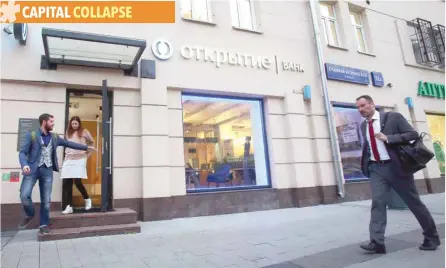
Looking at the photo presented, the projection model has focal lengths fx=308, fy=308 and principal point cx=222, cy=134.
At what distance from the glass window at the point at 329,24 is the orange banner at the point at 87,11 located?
5.29 metres

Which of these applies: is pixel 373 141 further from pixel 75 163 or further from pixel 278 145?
pixel 75 163

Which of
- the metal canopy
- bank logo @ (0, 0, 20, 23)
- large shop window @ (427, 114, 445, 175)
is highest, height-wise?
bank logo @ (0, 0, 20, 23)

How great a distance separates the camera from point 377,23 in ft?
36.5

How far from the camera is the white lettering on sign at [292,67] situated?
8.68m

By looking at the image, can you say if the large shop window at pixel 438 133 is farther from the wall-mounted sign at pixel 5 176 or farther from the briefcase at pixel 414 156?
the wall-mounted sign at pixel 5 176

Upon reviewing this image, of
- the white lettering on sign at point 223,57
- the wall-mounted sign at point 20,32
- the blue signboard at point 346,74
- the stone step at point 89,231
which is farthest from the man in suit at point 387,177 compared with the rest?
the wall-mounted sign at point 20,32

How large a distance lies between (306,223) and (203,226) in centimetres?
190

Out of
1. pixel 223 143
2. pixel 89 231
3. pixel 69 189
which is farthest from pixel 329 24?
pixel 89 231

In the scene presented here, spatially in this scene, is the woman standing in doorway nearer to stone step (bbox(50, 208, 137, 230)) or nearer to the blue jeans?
stone step (bbox(50, 208, 137, 230))

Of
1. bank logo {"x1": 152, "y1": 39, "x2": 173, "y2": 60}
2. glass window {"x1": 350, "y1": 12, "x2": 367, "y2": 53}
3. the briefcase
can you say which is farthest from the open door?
glass window {"x1": 350, "y1": 12, "x2": 367, "y2": 53}

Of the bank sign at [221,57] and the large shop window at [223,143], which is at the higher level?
the bank sign at [221,57]

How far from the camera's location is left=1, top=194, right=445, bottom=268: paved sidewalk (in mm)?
3355

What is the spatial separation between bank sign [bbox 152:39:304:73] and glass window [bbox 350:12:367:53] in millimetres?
3334

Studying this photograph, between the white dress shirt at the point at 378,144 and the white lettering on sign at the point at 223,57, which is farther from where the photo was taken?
the white lettering on sign at the point at 223,57
